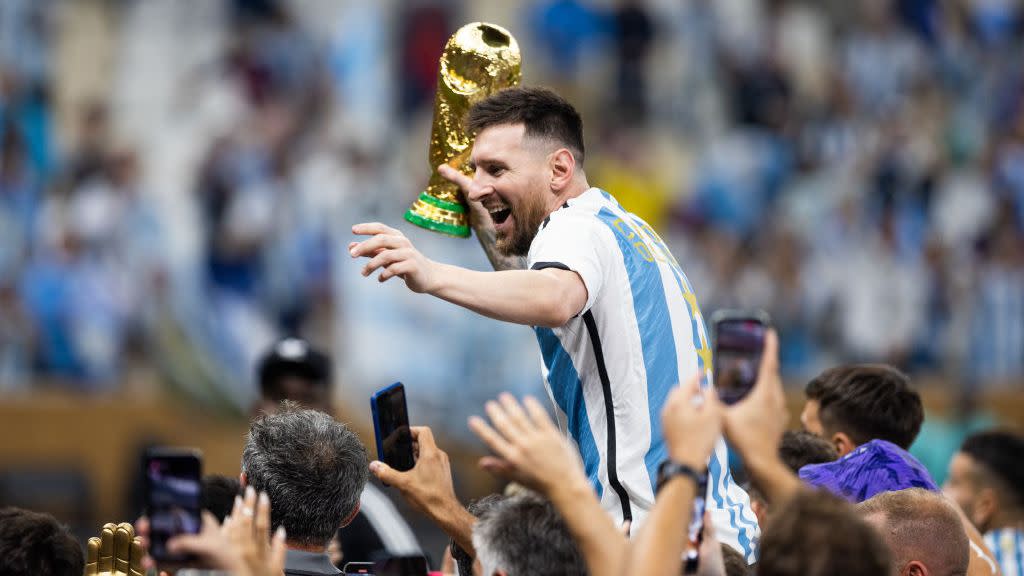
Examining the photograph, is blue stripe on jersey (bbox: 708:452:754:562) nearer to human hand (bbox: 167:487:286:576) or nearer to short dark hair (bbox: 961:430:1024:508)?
human hand (bbox: 167:487:286:576)

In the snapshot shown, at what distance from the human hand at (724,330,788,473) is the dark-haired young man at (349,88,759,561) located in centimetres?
79

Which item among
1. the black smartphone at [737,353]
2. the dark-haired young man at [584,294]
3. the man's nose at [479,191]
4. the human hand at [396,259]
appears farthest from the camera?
the black smartphone at [737,353]

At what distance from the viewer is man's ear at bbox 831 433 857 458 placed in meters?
5.39

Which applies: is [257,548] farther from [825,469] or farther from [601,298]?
[825,469]

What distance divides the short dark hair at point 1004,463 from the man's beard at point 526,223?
2.90 m

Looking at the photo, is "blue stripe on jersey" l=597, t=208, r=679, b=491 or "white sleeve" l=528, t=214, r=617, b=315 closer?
"white sleeve" l=528, t=214, r=617, b=315

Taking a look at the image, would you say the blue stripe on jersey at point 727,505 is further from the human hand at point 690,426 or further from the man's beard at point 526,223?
the human hand at point 690,426

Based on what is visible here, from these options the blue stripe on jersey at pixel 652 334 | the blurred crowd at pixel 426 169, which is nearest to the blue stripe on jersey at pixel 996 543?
the blue stripe on jersey at pixel 652 334

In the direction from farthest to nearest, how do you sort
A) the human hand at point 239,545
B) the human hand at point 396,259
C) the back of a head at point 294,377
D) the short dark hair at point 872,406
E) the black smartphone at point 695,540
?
the back of a head at point 294,377
the short dark hair at point 872,406
the human hand at point 396,259
the black smartphone at point 695,540
the human hand at point 239,545

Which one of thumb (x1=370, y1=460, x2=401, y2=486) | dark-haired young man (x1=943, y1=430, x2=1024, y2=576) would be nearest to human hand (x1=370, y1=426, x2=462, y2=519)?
thumb (x1=370, y1=460, x2=401, y2=486)

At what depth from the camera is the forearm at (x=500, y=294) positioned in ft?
12.5

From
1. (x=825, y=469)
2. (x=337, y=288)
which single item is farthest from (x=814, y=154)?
(x=825, y=469)

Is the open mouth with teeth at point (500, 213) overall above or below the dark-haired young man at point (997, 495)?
above

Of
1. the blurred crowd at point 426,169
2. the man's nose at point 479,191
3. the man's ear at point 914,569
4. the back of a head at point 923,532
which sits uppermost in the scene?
the blurred crowd at point 426,169
